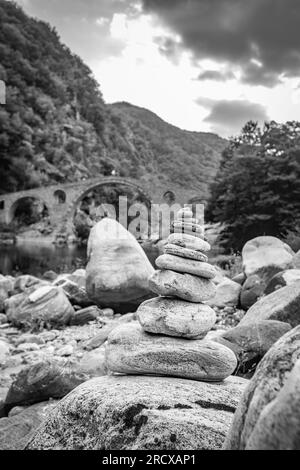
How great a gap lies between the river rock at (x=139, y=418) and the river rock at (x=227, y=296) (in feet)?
23.7

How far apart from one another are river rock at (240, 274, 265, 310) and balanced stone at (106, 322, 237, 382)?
20.5 ft

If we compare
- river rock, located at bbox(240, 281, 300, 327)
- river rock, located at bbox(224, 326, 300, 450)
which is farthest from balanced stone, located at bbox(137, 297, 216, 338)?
river rock, located at bbox(240, 281, 300, 327)

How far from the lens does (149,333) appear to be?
340cm

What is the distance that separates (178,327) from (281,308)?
312cm

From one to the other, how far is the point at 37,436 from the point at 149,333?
1250 millimetres

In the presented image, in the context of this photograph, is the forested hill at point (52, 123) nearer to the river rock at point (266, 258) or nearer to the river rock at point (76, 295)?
the river rock at point (76, 295)

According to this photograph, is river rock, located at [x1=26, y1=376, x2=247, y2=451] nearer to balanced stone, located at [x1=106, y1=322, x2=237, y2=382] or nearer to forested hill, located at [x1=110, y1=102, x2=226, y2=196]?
balanced stone, located at [x1=106, y1=322, x2=237, y2=382]

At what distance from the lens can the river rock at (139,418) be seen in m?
2.18

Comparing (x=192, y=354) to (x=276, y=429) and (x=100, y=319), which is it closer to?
(x=276, y=429)

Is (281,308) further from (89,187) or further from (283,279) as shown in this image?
(89,187)

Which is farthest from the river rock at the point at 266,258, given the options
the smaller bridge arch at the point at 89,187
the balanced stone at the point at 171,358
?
the smaller bridge arch at the point at 89,187

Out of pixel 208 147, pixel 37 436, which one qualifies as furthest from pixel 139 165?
pixel 37 436

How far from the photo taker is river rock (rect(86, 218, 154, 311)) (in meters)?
11.0

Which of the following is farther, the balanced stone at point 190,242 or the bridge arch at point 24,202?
the bridge arch at point 24,202
